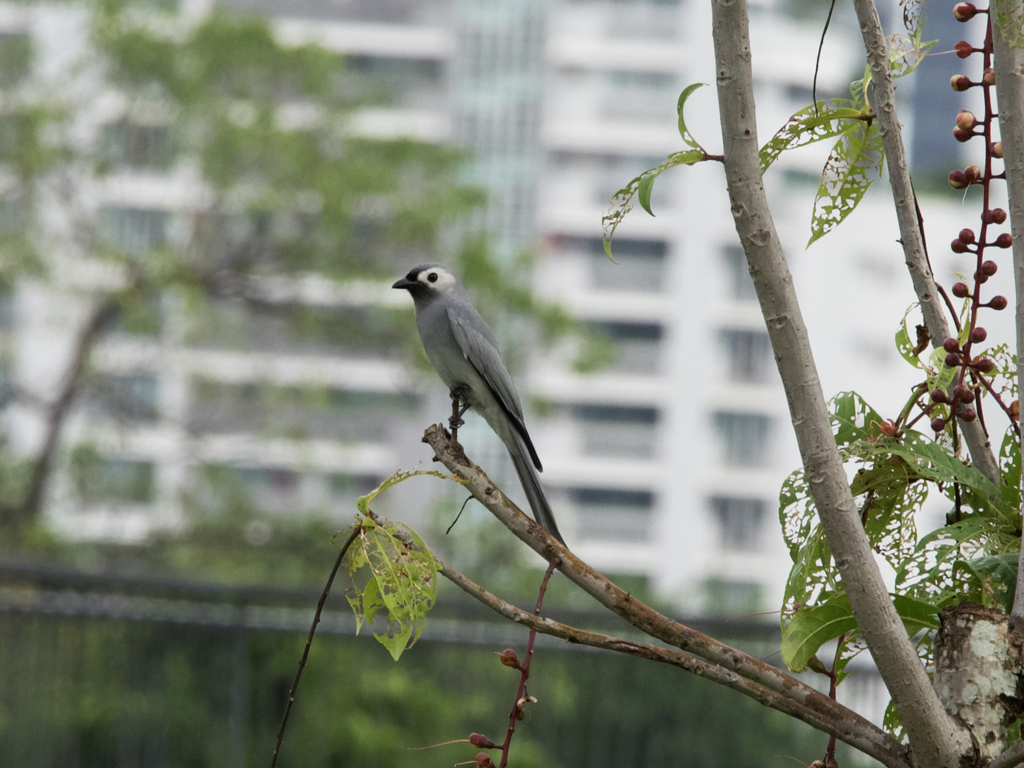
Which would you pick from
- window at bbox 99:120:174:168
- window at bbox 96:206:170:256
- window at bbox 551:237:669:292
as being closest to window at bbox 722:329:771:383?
window at bbox 551:237:669:292

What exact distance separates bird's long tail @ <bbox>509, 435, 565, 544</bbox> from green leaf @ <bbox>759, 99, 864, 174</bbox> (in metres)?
0.59

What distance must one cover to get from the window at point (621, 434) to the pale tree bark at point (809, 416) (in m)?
20.7

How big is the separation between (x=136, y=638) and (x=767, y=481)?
18.6 m

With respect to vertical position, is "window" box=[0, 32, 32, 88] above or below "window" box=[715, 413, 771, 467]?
below

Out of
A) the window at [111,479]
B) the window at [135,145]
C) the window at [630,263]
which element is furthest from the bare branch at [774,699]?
the window at [630,263]

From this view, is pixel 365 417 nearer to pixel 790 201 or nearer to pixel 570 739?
pixel 790 201

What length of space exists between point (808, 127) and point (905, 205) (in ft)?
0.33

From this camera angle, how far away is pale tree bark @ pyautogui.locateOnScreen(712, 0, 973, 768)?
0.52 metres

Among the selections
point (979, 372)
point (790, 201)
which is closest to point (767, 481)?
point (790, 201)

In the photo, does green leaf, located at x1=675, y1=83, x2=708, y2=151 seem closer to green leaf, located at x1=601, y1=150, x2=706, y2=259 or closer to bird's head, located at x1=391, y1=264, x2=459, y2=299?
green leaf, located at x1=601, y1=150, x2=706, y2=259

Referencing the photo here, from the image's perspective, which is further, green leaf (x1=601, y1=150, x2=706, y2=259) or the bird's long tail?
the bird's long tail

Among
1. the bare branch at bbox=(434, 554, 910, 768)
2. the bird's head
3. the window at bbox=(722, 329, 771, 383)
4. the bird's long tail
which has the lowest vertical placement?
the bare branch at bbox=(434, 554, 910, 768)

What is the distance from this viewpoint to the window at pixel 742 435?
21.0 m

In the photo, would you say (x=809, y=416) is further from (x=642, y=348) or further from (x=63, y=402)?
(x=642, y=348)
